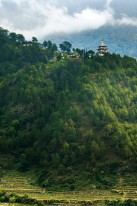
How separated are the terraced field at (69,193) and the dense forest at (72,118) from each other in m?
2.35

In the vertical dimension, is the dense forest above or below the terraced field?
above

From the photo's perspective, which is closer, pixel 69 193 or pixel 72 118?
pixel 69 193

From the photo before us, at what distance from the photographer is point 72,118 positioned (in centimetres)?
9162

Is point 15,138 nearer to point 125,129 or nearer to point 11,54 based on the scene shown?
point 125,129

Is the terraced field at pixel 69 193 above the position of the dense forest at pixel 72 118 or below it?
Result: below

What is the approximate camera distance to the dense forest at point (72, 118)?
80.2 metres

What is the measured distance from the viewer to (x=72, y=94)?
9950 centimetres

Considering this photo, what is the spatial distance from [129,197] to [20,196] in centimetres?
1872

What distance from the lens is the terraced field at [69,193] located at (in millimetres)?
69938

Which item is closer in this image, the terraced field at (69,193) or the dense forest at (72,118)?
the terraced field at (69,193)

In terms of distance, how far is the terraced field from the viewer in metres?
69.9

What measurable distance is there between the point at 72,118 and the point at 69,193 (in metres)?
22.0

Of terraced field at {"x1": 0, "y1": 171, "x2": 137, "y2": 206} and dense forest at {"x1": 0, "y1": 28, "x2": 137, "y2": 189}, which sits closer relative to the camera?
terraced field at {"x1": 0, "y1": 171, "x2": 137, "y2": 206}

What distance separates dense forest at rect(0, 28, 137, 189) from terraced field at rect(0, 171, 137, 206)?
7.71 ft
